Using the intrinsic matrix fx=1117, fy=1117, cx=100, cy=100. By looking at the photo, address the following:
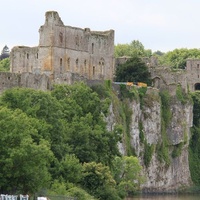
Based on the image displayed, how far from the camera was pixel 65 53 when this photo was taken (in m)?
116

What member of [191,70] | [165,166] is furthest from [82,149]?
[191,70]

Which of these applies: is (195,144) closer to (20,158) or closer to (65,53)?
(65,53)

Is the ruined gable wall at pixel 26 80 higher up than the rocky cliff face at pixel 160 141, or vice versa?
the ruined gable wall at pixel 26 80

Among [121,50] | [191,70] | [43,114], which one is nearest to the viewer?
[43,114]

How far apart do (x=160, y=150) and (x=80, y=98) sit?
3154 centimetres

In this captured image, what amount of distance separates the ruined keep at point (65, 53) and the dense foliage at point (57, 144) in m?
17.2

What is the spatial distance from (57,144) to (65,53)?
127ft

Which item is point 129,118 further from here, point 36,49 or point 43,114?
point 43,114

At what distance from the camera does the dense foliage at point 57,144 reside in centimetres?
6662

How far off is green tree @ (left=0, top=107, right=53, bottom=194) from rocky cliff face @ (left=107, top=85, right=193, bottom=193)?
45184mm

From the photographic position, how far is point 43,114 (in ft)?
258

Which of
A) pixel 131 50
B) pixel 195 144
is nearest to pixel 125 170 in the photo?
pixel 195 144

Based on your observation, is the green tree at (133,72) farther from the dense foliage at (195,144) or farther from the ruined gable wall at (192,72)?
the ruined gable wall at (192,72)

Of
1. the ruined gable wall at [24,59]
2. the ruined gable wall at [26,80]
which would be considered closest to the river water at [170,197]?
the ruined gable wall at [26,80]
